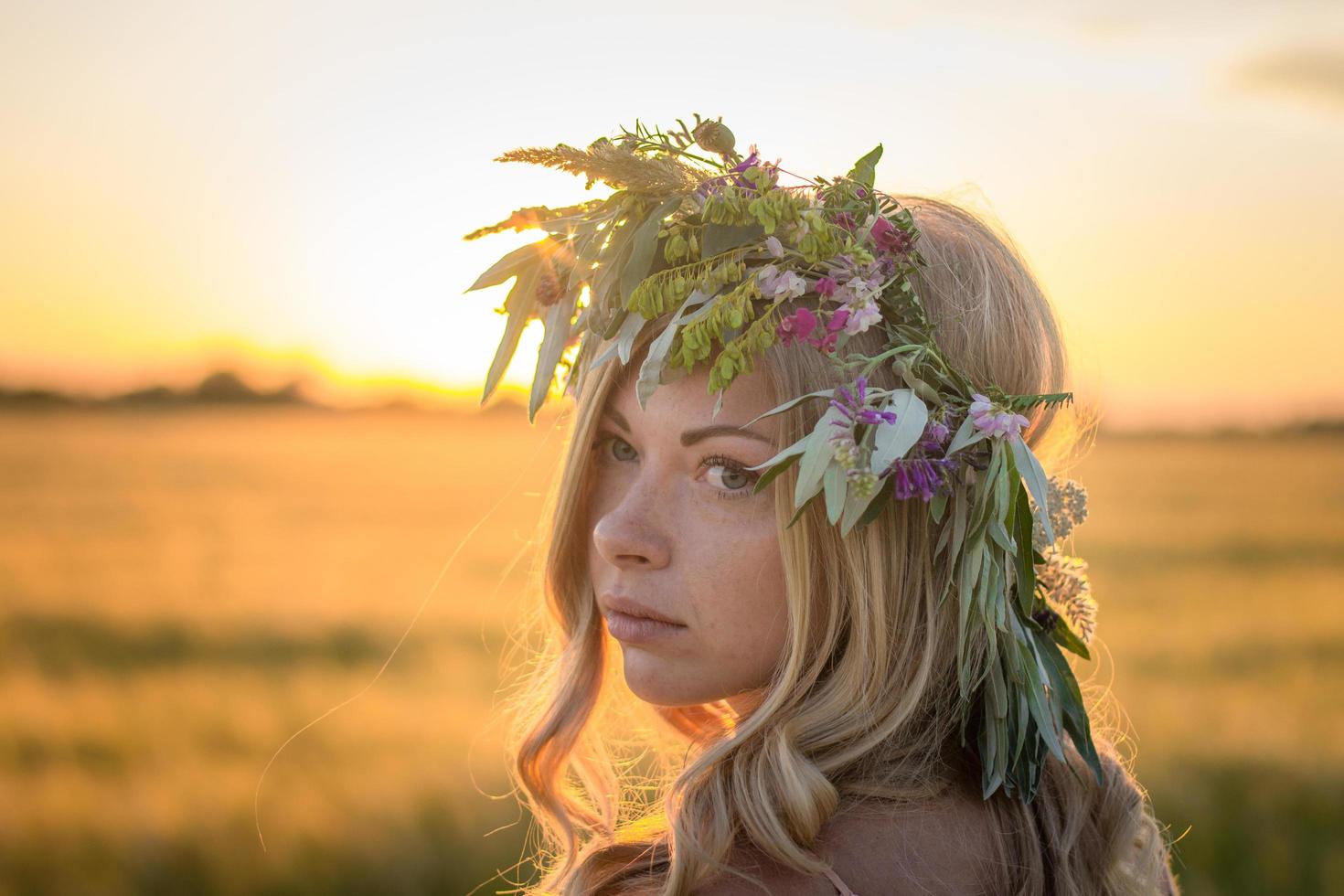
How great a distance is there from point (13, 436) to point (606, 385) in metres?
24.2

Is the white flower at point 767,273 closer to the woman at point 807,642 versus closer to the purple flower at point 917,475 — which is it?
the woman at point 807,642

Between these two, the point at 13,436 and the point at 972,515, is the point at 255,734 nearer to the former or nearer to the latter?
the point at 972,515

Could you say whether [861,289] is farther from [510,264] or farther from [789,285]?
[510,264]

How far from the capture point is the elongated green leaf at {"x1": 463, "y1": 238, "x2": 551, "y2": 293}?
226cm

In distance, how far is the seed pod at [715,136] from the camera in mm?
2021

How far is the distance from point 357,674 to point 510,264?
7.94m

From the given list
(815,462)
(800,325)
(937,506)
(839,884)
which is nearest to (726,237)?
(800,325)

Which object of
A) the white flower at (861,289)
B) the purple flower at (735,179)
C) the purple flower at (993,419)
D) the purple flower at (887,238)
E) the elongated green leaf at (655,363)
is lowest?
the purple flower at (993,419)

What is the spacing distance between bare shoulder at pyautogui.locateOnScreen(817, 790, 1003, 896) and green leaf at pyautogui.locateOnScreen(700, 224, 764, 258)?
36.1 inches

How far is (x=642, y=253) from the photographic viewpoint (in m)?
2.02

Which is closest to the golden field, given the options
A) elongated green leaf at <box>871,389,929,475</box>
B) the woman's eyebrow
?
the woman's eyebrow

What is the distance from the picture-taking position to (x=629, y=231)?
6.93ft

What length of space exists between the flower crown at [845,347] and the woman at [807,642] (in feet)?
0.12

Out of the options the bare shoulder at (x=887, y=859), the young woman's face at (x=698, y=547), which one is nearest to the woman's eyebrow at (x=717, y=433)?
the young woman's face at (x=698, y=547)
